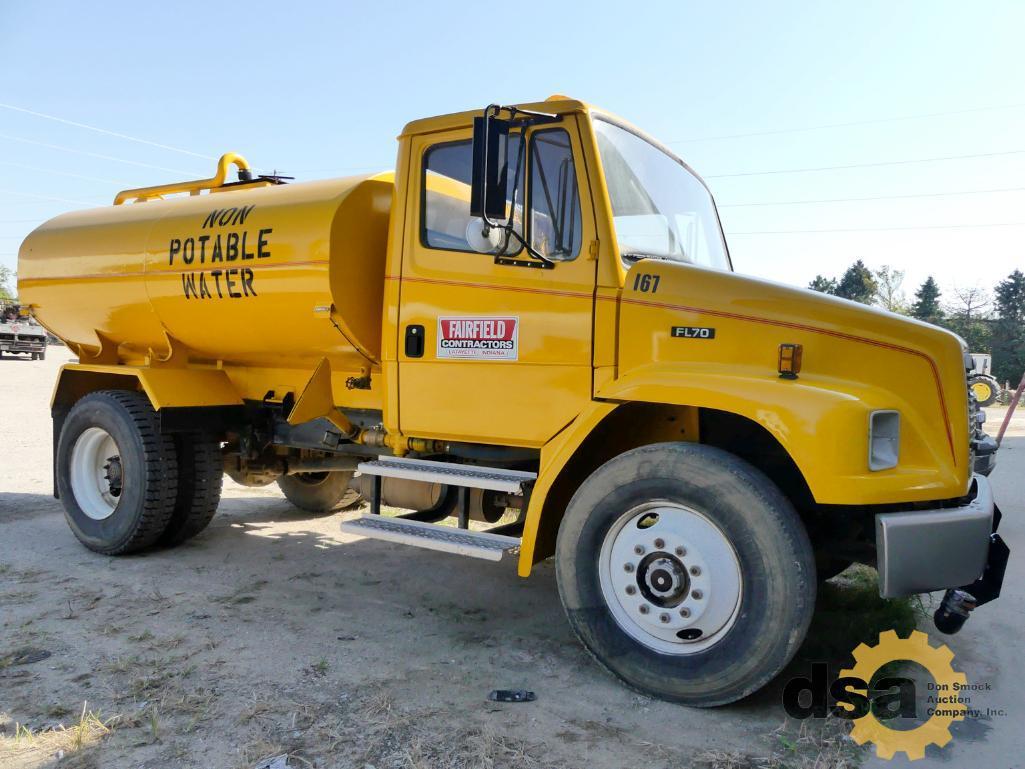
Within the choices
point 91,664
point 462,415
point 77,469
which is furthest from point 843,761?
point 77,469

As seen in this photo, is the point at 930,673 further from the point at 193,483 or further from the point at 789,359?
the point at 193,483

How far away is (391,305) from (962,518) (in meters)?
3.02

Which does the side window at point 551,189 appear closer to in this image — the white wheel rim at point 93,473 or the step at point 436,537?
the step at point 436,537

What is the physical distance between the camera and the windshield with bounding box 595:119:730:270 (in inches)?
154

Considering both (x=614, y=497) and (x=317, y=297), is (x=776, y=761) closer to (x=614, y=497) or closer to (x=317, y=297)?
(x=614, y=497)

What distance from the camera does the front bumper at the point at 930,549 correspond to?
3047 mm

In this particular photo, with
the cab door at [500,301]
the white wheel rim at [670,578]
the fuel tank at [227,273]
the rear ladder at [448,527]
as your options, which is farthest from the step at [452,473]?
the fuel tank at [227,273]

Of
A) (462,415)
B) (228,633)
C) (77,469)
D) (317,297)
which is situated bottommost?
(228,633)

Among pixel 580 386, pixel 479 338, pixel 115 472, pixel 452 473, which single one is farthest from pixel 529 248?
pixel 115 472

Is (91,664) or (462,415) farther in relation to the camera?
(462,415)

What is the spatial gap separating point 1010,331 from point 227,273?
45.8 meters

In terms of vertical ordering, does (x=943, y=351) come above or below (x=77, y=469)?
above

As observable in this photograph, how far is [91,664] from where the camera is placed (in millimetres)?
3748

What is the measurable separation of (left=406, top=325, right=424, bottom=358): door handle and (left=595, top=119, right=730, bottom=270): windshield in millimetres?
1247
